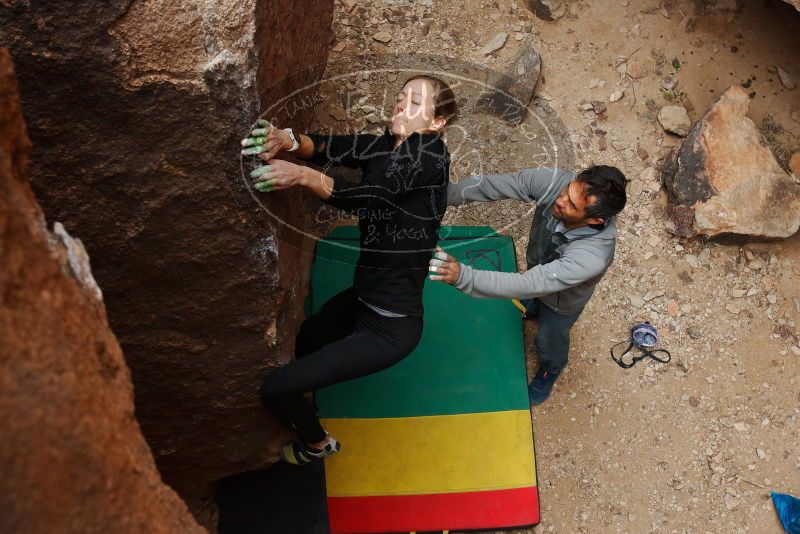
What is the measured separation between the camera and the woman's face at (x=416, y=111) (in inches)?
101

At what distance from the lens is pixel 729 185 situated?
13.0 ft

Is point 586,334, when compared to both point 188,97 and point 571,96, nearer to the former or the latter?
point 571,96

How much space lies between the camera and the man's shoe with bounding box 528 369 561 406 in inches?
143

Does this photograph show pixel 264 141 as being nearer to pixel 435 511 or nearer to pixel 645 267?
pixel 435 511

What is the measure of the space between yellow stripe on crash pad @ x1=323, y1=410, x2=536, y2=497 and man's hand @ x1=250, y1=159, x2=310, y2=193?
59.4 inches

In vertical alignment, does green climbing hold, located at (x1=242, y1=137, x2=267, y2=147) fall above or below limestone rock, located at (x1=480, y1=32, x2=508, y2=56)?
below

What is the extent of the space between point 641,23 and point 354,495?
3.17 metres

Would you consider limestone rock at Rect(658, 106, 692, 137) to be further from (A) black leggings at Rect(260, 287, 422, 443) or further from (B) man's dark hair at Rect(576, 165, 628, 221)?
(A) black leggings at Rect(260, 287, 422, 443)

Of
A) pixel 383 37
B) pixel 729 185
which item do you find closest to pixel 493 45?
pixel 383 37

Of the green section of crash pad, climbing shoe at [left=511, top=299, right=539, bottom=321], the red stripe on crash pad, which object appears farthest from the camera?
climbing shoe at [left=511, top=299, right=539, bottom=321]

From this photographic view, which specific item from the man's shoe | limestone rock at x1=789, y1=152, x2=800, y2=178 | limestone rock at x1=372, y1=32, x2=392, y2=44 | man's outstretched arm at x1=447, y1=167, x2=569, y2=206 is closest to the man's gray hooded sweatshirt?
man's outstretched arm at x1=447, y1=167, x2=569, y2=206

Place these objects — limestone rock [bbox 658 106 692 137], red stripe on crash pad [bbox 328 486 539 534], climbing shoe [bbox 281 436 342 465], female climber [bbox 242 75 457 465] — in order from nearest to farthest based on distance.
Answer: female climber [bbox 242 75 457 465] < climbing shoe [bbox 281 436 342 465] < red stripe on crash pad [bbox 328 486 539 534] < limestone rock [bbox 658 106 692 137]

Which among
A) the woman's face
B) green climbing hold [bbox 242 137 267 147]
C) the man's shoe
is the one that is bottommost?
the man's shoe

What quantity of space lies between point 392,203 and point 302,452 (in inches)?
49.6
